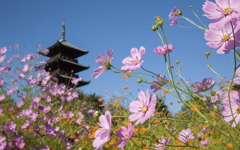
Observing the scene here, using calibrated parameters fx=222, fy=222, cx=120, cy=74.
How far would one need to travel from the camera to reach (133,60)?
2.42 ft

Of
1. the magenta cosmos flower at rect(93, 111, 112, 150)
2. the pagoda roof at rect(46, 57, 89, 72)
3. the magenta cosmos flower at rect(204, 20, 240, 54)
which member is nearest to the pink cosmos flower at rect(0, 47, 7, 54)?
the magenta cosmos flower at rect(93, 111, 112, 150)

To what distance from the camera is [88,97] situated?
1048cm

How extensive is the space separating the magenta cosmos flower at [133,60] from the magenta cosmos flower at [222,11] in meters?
0.23

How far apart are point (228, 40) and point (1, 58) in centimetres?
373

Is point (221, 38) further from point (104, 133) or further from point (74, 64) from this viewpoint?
point (74, 64)

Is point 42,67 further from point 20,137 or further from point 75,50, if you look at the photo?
point 75,50

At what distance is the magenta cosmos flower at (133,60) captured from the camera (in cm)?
69

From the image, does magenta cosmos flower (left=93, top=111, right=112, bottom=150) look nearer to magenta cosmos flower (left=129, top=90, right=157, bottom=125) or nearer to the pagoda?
magenta cosmos flower (left=129, top=90, right=157, bottom=125)

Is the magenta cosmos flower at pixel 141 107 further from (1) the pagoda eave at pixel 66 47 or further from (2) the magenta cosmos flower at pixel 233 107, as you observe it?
(1) the pagoda eave at pixel 66 47

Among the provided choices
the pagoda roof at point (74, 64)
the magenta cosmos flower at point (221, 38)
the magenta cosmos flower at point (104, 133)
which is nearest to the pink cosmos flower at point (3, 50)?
the magenta cosmos flower at point (104, 133)

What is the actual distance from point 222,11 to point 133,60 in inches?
12.0

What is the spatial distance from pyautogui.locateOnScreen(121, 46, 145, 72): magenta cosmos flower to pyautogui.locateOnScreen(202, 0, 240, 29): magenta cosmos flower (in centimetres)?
23

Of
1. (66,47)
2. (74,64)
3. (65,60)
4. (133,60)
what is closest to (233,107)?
(133,60)

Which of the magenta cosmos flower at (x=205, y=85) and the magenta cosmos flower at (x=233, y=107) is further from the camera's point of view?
the magenta cosmos flower at (x=205, y=85)
